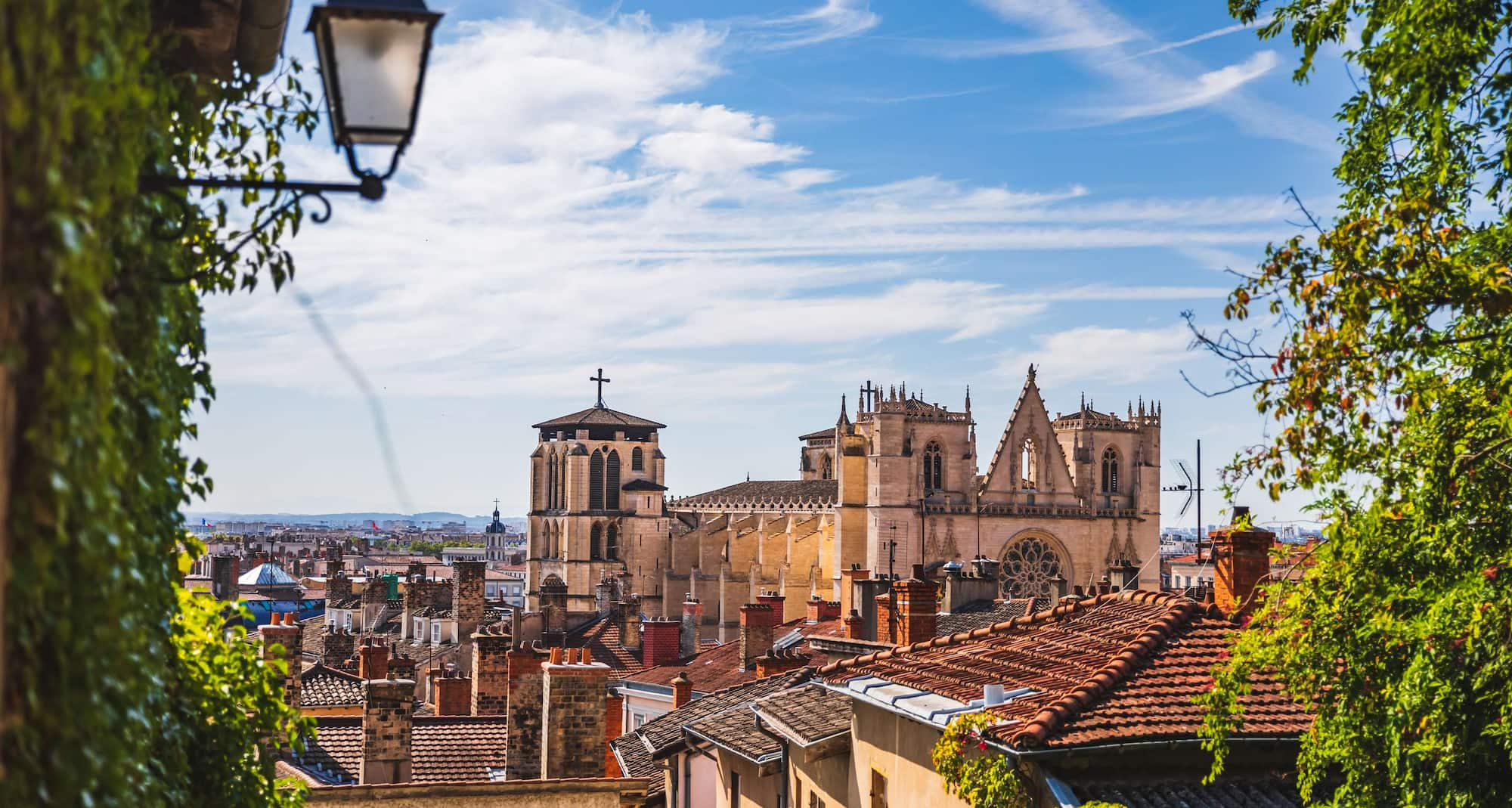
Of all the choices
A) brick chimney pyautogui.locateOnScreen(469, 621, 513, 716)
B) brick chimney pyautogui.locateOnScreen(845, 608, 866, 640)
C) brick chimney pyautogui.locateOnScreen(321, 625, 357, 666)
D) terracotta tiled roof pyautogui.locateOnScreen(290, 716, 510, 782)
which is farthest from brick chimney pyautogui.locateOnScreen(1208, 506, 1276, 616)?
brick chimney pyautogui.locateOnScreen(321, 625, 357, 666)

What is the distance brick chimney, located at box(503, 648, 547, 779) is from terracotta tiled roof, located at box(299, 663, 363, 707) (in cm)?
525

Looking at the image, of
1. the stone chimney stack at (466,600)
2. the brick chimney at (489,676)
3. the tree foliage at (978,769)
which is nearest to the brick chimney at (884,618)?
the brick chimney at (489,676)

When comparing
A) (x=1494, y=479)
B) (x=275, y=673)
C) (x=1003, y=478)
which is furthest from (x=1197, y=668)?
(x=1003, y=478)

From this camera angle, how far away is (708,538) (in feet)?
243

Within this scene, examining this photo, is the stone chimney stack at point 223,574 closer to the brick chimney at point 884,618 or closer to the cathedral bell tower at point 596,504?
the cathedral bell tower at point 596,504

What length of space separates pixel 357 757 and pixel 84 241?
52.4 ft

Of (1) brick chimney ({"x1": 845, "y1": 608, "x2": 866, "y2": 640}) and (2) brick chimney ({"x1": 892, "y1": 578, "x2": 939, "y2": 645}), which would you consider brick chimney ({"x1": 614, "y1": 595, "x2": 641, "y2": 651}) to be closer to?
(1) brick chimney ({"x1": 845, "y1": 608, "x2": 866, "y2": 640})

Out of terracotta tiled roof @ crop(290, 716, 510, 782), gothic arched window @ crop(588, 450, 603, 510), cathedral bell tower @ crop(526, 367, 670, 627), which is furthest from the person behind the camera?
gothic arched window @ crop(588, 450, 603, 510)

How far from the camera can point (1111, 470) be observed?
6550cm

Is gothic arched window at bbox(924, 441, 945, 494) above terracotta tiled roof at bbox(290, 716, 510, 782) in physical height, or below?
above

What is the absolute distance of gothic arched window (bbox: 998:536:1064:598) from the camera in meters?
61.8

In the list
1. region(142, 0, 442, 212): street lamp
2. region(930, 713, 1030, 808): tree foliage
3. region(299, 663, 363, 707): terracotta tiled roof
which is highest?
region(142, 0, 442, 212): street lamp

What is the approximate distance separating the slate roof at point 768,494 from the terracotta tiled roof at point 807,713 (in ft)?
181

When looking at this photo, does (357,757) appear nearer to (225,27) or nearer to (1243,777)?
(1243,777)
